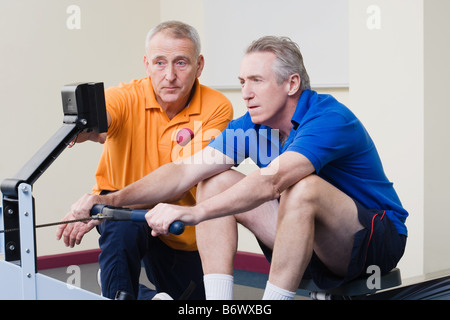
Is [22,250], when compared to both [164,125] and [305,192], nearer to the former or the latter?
[305,192]

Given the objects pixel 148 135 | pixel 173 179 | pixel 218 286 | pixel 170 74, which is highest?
pixel 170 74

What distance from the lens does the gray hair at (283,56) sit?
224cm

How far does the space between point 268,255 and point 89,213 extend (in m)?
0.62

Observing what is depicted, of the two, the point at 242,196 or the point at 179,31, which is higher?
the point at 179,31

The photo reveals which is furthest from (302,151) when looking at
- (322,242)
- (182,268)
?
(182,268)

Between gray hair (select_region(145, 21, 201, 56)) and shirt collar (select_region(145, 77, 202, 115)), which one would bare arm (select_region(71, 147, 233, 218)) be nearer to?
shirt collar (select_region(145, 77, 202, 115))

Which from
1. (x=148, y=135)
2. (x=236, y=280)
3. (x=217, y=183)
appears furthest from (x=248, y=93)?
(x=236, y=280)

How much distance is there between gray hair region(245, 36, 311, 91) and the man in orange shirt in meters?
Answer: 0.40

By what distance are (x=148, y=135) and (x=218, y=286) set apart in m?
0.83

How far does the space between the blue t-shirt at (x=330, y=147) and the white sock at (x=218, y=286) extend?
1.42ft

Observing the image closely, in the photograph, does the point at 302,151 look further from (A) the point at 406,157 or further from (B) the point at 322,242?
(A) the point at 406,157

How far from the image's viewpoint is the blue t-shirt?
6.64 feet

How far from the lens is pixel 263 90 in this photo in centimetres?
224
